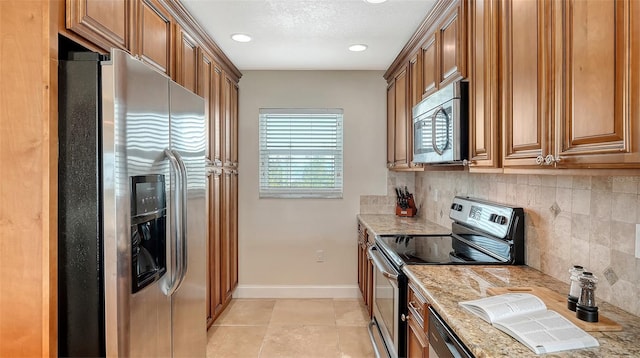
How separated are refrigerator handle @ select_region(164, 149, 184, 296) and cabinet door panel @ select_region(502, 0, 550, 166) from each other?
138 cm

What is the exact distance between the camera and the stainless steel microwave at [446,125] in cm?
188

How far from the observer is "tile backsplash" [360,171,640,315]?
1.27 meters

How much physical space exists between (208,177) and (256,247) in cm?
135

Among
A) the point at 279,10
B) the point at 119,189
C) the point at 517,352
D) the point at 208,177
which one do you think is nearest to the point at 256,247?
the point at 208,177

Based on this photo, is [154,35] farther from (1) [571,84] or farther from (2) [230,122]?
(1) [571,84]

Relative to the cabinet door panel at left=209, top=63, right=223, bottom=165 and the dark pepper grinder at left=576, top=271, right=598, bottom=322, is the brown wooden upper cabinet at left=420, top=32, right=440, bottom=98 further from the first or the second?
the cabinet door panel at left=209, top=63, right=223, bottom=165

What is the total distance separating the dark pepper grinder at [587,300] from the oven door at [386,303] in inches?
33.3

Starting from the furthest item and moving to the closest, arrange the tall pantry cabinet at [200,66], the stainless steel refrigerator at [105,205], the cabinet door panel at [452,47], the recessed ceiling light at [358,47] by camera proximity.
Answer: the recessed ceiling light at [358,47] → the cabinet door panel at [452,47] → the tall pantry cabinet at [200,66] → the stainless steel refrigerator at [105,205]

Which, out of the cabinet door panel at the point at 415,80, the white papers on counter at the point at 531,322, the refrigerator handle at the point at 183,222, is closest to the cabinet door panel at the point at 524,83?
the white papers on counter at the point at 531,322

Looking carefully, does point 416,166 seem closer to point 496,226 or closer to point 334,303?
point 496,226

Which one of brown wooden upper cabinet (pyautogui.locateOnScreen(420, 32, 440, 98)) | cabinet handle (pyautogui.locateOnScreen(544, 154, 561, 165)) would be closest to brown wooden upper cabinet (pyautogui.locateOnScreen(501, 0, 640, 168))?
cabinet handle (pyautogui.locateOnScreen(544, 154, 561, 165))

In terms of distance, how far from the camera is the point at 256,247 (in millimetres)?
3955

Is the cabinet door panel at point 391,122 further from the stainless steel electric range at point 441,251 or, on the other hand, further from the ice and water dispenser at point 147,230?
the ice and water dispenser at point 147,230

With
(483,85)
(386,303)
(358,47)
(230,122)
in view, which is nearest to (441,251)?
(386,303)
